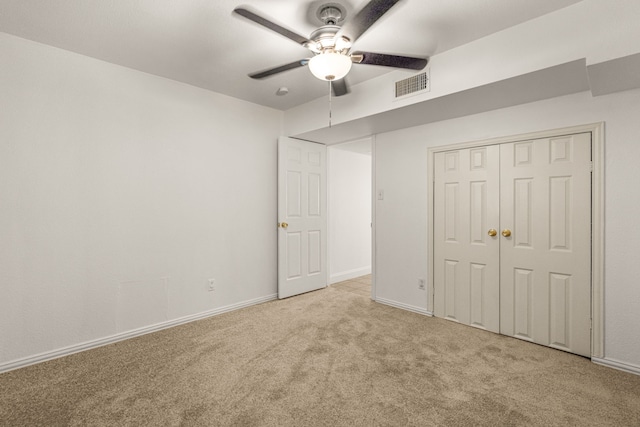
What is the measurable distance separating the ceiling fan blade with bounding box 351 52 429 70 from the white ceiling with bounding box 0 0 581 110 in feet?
0.65

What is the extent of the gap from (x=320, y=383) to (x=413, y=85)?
2512 millimetres

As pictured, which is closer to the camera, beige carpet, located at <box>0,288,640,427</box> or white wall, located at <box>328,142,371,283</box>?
beige carpet, located at <box>0,288,640,427</box>

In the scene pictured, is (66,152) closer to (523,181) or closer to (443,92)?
(443,92)

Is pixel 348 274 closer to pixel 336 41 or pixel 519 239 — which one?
pixel 519 239

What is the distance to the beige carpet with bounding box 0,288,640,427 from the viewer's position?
5.73ft

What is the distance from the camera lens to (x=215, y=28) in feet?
7.29

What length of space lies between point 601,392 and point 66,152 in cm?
423

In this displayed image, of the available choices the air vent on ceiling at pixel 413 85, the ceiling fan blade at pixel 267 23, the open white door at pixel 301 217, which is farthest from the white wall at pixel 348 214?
the ceiling fan blade at pixel 267 23

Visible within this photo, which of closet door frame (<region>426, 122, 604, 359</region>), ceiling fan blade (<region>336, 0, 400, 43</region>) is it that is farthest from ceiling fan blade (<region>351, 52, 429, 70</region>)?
closet door frame (<region>426, 122, 604, 359</region>)

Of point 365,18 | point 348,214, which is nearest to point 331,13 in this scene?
point 365,18

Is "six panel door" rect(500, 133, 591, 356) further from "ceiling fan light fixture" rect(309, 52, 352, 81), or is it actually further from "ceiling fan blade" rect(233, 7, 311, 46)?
"ceiling fan blade" rect(233, 7, 311, 46)

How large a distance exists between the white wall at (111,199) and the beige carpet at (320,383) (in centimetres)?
38

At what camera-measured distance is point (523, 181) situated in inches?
108

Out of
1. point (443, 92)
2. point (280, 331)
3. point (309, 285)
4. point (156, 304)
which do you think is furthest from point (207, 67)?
point (309, 285)
